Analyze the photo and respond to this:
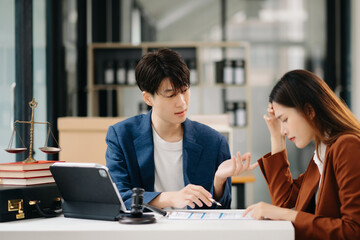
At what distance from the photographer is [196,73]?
18.0ft

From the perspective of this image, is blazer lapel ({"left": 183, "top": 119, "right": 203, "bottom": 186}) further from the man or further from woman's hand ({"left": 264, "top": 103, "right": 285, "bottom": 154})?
woman's hand ({"left": 264, "top": 103, "right": 285, "bottom": 154})

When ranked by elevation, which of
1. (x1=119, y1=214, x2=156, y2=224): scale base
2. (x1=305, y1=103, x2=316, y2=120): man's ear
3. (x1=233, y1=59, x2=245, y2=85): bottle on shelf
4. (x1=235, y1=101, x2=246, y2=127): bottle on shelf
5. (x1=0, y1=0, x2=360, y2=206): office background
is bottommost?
(x1=119, y1=214, x2=156, y2=224): scale base

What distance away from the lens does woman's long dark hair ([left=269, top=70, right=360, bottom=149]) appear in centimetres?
155

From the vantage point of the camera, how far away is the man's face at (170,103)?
1982 millimetres

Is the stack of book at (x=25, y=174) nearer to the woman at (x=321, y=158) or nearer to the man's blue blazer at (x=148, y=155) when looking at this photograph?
the man's blue blazer at (x=148, y=155)

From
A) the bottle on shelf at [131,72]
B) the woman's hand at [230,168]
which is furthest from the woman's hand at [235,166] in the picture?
the bottle on shelf at [131,72]

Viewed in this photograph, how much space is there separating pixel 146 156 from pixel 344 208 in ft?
3.02

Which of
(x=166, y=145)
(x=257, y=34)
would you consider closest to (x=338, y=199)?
(x=166, y=145)

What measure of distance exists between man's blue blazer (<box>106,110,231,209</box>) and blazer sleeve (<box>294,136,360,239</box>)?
0.61 meters

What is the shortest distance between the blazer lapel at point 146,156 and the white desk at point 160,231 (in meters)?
0.59

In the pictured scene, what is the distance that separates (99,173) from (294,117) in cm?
71

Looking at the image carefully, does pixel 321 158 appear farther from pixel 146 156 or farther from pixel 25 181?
pixel 25 181

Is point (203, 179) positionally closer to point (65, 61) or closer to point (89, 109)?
point (65, 61)

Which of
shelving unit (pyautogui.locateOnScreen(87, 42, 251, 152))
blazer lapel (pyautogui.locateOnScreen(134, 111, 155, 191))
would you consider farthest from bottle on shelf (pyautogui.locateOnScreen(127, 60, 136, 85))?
blazer lapel (pyautogui.locateOnScreen(134, 111, 155, 191))
